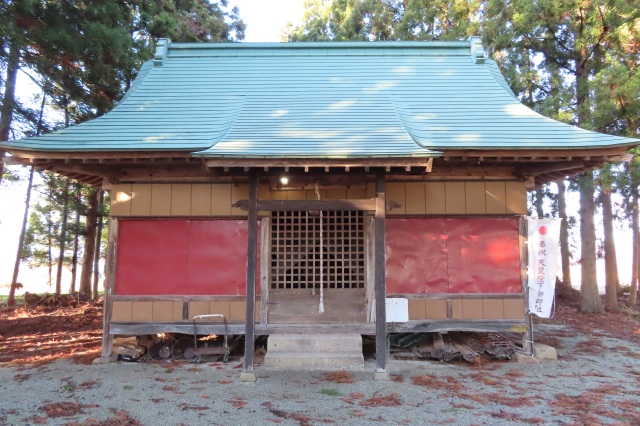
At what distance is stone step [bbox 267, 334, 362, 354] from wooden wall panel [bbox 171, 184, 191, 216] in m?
2.75

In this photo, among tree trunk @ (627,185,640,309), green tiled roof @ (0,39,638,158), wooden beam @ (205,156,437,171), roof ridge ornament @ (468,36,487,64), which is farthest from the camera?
tree trunk @ (627,185,640,309)

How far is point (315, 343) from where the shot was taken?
6.72 m

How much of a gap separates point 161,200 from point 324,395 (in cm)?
438

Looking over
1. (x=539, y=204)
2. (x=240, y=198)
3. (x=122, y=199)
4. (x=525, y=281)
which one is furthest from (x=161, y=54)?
(x=539, y=204)

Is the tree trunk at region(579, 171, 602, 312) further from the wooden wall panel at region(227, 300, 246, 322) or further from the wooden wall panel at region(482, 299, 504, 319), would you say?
the wooden wall panel at region(227, 300, 246, 322)

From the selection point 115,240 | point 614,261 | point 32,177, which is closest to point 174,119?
point 115,240

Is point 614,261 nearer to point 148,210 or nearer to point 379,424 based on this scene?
point 379,424

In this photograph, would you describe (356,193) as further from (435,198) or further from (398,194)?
(435,198)

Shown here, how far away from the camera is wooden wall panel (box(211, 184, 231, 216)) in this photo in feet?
24.0

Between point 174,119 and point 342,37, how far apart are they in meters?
15.9

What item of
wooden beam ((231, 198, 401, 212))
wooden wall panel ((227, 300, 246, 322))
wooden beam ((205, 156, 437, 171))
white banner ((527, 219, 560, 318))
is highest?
wooden beam ((205, 156, 437, 171))

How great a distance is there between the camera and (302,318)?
24.2 feet

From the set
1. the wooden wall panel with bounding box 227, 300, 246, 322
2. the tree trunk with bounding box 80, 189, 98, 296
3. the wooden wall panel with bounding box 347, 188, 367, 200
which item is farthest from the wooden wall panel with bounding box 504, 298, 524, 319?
the tree trunk with bounding box 80, 189, 98, 296

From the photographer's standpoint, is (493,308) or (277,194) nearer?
(493,308)
